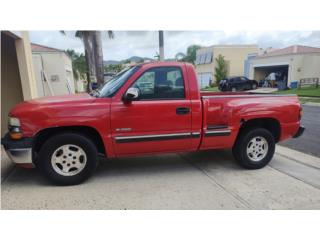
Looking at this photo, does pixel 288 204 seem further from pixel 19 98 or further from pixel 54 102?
pixel 19 98

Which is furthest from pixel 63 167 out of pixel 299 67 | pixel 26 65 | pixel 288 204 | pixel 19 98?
pixel 299 67

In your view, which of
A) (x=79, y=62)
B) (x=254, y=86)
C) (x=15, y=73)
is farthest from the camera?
(x=79, y=62)

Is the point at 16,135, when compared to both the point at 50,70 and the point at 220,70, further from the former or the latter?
the point at 220,70

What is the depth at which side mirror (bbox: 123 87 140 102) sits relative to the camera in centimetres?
388

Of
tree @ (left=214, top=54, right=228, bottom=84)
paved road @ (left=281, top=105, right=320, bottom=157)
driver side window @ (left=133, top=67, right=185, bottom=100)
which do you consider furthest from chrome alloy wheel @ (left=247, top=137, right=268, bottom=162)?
tree @ (left=214, top=54, right=228, bottom=84)

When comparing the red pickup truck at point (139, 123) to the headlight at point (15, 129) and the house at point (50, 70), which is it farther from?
the house at point (50, 70)

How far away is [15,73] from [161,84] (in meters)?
5.98

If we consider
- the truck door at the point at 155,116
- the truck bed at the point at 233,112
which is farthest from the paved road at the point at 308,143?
the truck door at the point at 155,116

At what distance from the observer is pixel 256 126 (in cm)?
479

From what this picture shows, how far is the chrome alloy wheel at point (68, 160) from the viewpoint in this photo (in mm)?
3953

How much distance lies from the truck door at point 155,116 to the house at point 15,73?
427cm

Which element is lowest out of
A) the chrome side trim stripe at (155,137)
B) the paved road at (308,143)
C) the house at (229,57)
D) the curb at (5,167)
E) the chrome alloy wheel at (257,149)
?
the paved road at (308,143)

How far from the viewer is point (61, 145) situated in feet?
12.8

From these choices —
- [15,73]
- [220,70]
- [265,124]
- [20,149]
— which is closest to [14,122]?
[20,149]
